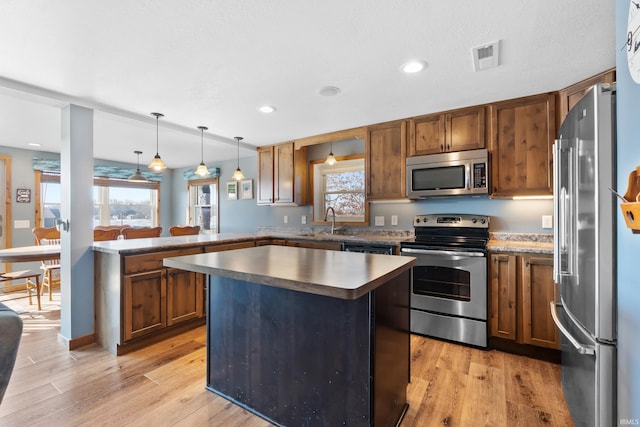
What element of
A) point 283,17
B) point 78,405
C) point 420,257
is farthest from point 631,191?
point 78,405

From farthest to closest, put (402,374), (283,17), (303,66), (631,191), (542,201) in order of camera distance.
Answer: (542,201), (303,66), (402,374), (283,17), (631,191)

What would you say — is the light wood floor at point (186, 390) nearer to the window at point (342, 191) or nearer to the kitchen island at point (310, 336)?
the kitchen island at point (310, 336)

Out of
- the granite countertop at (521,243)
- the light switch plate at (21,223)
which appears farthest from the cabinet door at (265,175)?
the light switch plate at (21,223)

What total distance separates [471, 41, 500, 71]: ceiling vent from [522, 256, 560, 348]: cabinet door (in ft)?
5.12

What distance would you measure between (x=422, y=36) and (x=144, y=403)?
283cm

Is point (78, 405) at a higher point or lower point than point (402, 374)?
lower

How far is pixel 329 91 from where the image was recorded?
261 centimetres

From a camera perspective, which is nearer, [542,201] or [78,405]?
[78,405]

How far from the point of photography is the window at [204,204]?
621 centimetres

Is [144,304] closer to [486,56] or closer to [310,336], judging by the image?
[310,336]

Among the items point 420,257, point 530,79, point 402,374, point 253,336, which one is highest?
point 530,79

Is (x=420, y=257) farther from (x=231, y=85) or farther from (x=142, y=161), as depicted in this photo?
(x=142, y=161)

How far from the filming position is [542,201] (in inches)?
114

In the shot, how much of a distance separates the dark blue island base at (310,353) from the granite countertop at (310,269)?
12 centimetres
